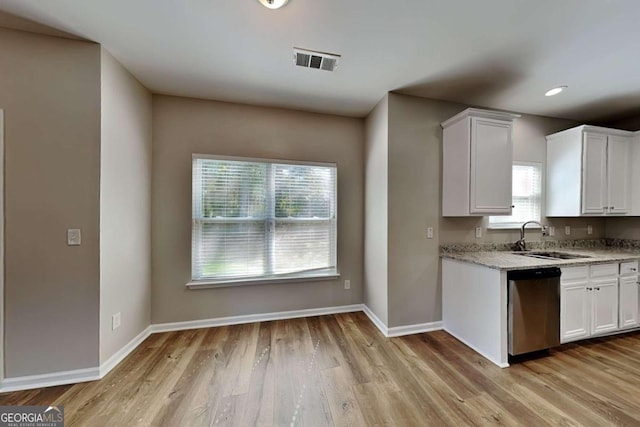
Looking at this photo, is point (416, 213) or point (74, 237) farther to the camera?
point (416, 213)

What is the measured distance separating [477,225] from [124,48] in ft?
13.2

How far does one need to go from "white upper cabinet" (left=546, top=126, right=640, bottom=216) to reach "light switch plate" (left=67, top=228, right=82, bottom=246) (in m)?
5.24

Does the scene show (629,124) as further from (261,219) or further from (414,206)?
(261,219)

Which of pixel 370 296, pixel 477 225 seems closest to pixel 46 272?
pixel 370 296

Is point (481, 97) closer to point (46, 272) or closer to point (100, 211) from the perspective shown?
point (100, 211)

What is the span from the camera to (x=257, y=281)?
301 cm

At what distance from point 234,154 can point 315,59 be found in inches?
57.0

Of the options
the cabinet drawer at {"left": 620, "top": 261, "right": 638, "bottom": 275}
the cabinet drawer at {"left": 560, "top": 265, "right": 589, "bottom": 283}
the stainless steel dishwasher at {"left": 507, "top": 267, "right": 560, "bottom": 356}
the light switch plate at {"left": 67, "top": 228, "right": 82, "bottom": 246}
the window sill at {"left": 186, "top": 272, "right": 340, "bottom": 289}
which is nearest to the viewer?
the light switch plate at {"left": 67, "top": 228, "right": 82, "bottom": 246}

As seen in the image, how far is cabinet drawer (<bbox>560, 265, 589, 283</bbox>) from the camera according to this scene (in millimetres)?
2381

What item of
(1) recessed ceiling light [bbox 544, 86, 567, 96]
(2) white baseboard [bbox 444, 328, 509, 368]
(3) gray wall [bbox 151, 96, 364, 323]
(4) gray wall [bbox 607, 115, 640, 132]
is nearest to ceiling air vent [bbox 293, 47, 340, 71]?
(3) gray wall [bbox 151, 96, 364, 323]

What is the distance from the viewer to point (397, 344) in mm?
2549

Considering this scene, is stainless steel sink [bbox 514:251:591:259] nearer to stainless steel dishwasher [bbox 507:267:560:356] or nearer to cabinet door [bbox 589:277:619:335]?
cabinet door [bbox 589:277:619:335]

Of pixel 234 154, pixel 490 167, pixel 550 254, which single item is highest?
pixel 234 154
